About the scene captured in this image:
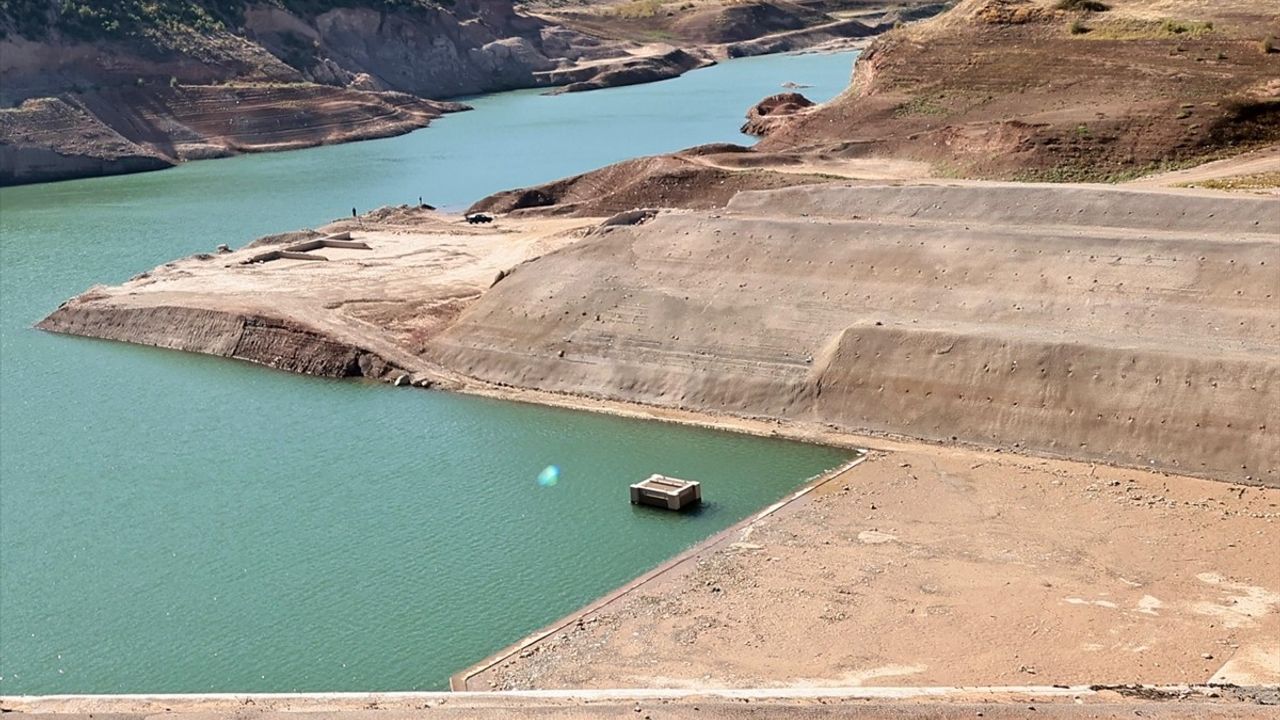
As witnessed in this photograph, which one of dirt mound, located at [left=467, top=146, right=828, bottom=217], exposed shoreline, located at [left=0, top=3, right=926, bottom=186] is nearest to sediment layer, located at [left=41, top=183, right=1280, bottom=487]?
dirt mound, located at [left=467, top=146, right=828, bottom=217]

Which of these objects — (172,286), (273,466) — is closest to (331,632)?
(273,466)

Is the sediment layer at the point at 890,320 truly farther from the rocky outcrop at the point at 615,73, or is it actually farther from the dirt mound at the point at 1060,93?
the rocky outcrop at the point at 615,73

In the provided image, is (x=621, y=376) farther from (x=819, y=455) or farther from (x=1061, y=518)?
(x=1061, y=518)

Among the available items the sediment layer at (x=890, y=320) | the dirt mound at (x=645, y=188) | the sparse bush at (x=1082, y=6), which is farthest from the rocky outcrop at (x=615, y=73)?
the sediment layer at (x=890, y=320)

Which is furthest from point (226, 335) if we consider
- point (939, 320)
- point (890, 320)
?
point (939, 320)

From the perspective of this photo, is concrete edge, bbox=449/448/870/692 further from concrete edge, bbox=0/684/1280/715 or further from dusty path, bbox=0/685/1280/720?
dusty path, bbox=0/685/1280/720

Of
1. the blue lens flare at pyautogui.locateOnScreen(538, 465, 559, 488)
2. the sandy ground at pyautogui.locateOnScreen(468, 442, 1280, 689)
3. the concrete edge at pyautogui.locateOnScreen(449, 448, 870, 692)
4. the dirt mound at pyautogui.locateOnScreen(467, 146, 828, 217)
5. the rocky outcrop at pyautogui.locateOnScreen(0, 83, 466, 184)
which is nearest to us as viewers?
the sandy ground at pyautogui.locateOnScreen(468, 442, 1280, 689)

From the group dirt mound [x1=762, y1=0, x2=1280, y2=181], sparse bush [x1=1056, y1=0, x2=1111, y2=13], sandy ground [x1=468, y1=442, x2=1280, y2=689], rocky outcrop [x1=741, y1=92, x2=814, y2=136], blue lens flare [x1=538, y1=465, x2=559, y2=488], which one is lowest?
blue lens flare [x1=538, y1=465, x2=559, y2=488]
